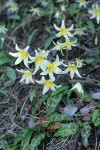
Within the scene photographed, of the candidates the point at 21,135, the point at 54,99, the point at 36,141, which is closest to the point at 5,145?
the point at 21,135

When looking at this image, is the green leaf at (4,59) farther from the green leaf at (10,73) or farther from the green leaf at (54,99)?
the green leaf at (54,99)

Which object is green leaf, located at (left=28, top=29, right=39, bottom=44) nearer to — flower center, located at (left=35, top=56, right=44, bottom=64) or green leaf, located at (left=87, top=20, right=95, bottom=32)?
green leaf, located at (left=87, top=20, right=95, bottom=32)

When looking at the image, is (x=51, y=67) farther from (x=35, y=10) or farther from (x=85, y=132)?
(x=35, y=10)

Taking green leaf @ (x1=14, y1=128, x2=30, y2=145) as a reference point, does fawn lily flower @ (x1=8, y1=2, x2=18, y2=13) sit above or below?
above

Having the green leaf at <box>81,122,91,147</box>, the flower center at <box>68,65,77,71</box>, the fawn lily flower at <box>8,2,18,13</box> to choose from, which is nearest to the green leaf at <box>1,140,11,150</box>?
the green leaf at <box>81,122,91,147</box>

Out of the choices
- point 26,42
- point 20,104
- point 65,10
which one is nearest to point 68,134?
point 20,104

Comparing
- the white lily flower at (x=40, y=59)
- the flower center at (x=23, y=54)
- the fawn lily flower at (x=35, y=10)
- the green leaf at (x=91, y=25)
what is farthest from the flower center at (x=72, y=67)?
the fawn lily flower at (x=35, y=10)
